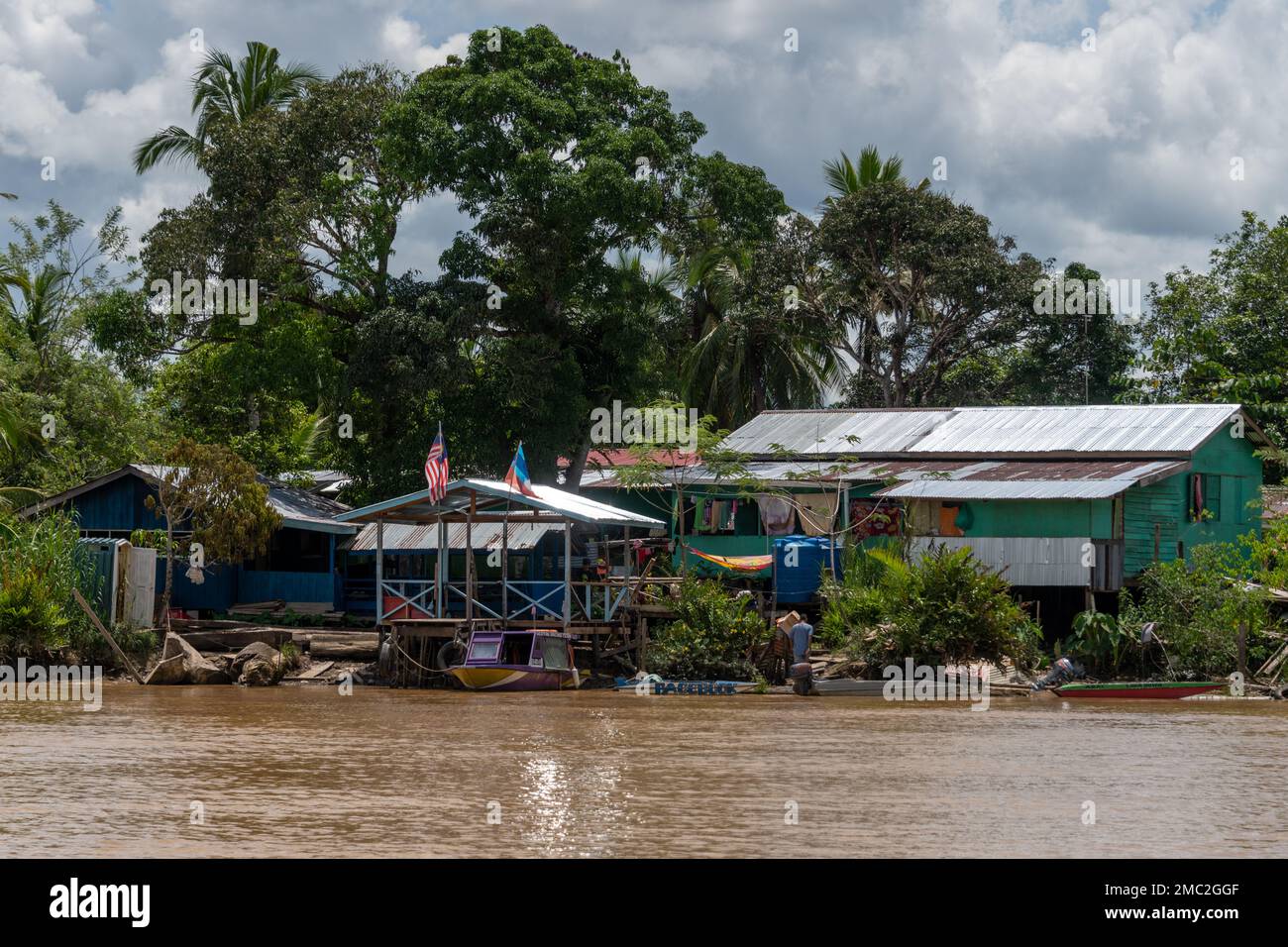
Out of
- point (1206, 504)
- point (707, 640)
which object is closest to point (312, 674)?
point (707, 640)

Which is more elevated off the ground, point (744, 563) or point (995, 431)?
point (995, 431)

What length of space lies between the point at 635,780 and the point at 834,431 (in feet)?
72.1

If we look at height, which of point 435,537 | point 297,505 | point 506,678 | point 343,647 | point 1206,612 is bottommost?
point 506,678

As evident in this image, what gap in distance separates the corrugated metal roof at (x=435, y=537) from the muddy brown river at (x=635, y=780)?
9.64m

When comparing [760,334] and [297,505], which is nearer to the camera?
[297,505]

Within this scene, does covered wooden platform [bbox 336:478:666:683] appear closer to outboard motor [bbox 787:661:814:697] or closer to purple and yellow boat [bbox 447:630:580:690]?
purple and yellow boat [bbox 447:630:580:690]

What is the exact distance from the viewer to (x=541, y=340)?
33.4 m

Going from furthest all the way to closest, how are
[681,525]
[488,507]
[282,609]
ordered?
[282,609] → [681,525] → [488,507]

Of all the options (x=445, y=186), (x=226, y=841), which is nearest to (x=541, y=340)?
(x=445, y=186)

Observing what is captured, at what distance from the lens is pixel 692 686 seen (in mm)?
26016

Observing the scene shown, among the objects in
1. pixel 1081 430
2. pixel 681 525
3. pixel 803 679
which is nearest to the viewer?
pixel 803 679

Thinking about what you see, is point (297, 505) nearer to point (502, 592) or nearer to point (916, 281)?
point (502, 592)

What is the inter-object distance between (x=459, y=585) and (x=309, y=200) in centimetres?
1000
